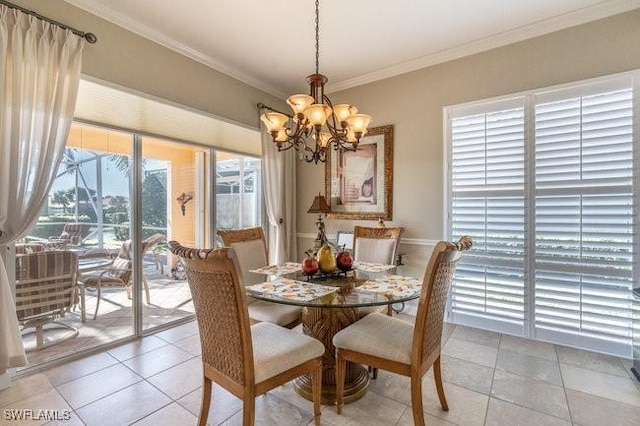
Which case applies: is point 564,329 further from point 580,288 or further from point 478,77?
A: point 478,77

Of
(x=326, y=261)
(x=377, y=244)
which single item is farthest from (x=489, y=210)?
(x=326, y=261)

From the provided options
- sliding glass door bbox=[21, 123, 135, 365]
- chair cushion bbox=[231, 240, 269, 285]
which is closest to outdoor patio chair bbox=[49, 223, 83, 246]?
sliding glass door bbox=[21, 123, 135, 365]

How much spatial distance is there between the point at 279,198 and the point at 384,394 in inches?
106

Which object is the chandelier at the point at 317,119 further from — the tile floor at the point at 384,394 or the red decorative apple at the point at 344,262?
the tile floor at the point at 384,394

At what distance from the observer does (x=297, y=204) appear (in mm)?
4453

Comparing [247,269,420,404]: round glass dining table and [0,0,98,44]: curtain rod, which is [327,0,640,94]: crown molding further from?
[0,0,98,44]: curtain rod

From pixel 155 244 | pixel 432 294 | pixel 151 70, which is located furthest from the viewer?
pixel 155 244

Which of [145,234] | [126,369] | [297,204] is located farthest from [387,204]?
[126,369]

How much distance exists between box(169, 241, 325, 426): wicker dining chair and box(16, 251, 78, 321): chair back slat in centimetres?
166

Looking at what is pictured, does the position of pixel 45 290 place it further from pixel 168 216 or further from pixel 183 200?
pixel 183 200

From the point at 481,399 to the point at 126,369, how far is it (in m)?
2.52

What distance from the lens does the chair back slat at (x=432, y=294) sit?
1522mm

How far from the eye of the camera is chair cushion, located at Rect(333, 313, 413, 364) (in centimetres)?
165

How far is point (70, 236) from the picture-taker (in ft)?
8.29
